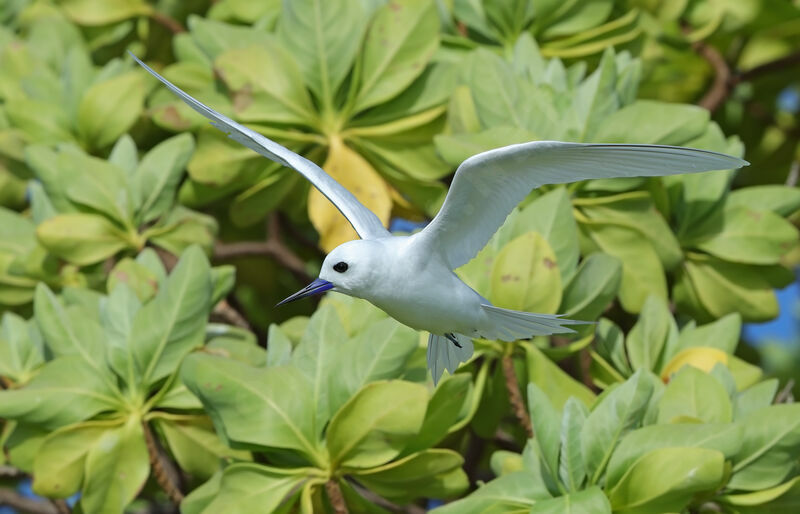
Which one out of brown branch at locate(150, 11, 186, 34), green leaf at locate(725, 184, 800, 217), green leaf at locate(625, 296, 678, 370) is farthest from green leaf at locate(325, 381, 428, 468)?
brown branch at locate(150, 11, 186, 34)

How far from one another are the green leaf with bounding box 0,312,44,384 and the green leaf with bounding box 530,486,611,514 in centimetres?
57

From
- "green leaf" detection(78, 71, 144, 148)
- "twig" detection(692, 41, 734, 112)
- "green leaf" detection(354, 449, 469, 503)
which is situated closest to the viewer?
"green leaf" detection(354, 449, 469, 503)

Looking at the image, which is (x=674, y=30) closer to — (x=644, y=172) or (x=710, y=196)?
(x=710, y=196)

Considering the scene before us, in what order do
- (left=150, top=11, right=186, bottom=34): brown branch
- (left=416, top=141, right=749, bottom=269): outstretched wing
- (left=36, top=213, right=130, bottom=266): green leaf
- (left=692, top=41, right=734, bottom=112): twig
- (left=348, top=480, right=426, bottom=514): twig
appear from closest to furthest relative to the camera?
(left=416, top=141, right=749, bottom=269): outstretched wing, (left=348, top=480, right=426, bottom=514): twig, (left=36, top=213, right=130, bottom=266): green leaf, (left=692, top=41, right=734, bottom=112): twig, (left=150, top=11, right=186, bottom=34): brown branch

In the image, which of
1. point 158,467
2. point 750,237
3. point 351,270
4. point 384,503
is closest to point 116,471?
point 158,467

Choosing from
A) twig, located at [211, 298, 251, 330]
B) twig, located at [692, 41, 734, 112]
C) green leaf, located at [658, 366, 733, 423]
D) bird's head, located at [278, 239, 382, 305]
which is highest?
twig, located at [692, 41, 734, 112]

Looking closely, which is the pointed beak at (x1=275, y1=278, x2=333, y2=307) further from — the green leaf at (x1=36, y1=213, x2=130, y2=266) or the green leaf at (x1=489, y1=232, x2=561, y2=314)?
the green leaf at (x1=36, y1=213, x2=130, y2=266)

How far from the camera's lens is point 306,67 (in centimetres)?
125

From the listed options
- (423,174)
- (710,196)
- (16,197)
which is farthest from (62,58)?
(710,196)

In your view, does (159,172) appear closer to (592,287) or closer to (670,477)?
(592,287)

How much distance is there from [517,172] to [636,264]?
0.34 m

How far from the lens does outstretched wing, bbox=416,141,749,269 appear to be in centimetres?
73

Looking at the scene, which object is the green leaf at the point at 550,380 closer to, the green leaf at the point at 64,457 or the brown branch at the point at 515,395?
the brown branch at the point at 515,395

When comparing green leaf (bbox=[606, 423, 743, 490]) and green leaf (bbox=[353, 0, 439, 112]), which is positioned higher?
green leaf (bbox=[353, 0, 439, 112])
